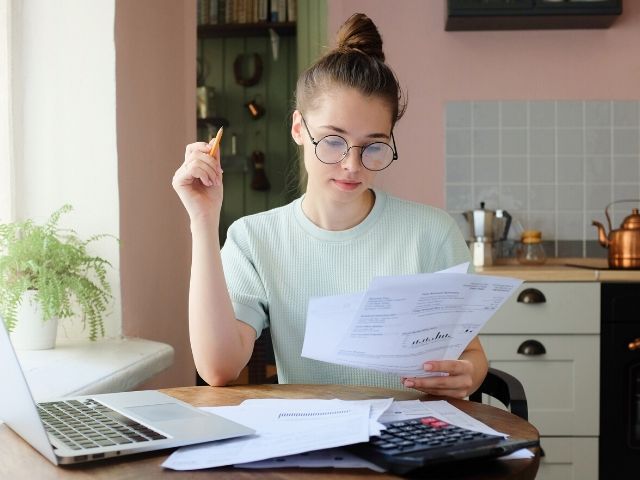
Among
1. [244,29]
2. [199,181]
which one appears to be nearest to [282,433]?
[199,181]

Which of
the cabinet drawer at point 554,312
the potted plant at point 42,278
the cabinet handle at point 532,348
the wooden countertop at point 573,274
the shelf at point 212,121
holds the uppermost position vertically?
the shelf at point 212,121

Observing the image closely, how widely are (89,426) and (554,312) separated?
2.23m

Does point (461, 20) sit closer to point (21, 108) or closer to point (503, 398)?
point (21, 108)

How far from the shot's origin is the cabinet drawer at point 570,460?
288 centimetres

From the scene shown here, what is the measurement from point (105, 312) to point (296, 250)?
644mm

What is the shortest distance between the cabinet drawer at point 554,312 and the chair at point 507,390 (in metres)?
1.38

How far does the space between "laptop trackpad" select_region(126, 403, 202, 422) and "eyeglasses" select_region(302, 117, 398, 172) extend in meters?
0.58

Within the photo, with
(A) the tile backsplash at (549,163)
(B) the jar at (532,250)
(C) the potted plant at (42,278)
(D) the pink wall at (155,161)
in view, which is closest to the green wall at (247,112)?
(A) the tile backsplash at (549,163)

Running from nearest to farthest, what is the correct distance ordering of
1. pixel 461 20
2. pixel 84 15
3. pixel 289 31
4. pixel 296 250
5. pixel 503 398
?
pixel 503 398 → pixel 296 250 → pixel 84 15 → pixel 461 20 → pixel 289 31

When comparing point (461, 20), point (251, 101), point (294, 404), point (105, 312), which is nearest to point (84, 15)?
point (105, 312)

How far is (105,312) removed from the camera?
2.01m

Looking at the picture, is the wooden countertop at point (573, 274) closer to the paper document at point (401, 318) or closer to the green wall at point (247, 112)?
the paper document at point (401, 318)

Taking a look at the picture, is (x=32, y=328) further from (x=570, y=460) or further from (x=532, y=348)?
(x=570, y=460)

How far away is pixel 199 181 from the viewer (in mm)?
1373
